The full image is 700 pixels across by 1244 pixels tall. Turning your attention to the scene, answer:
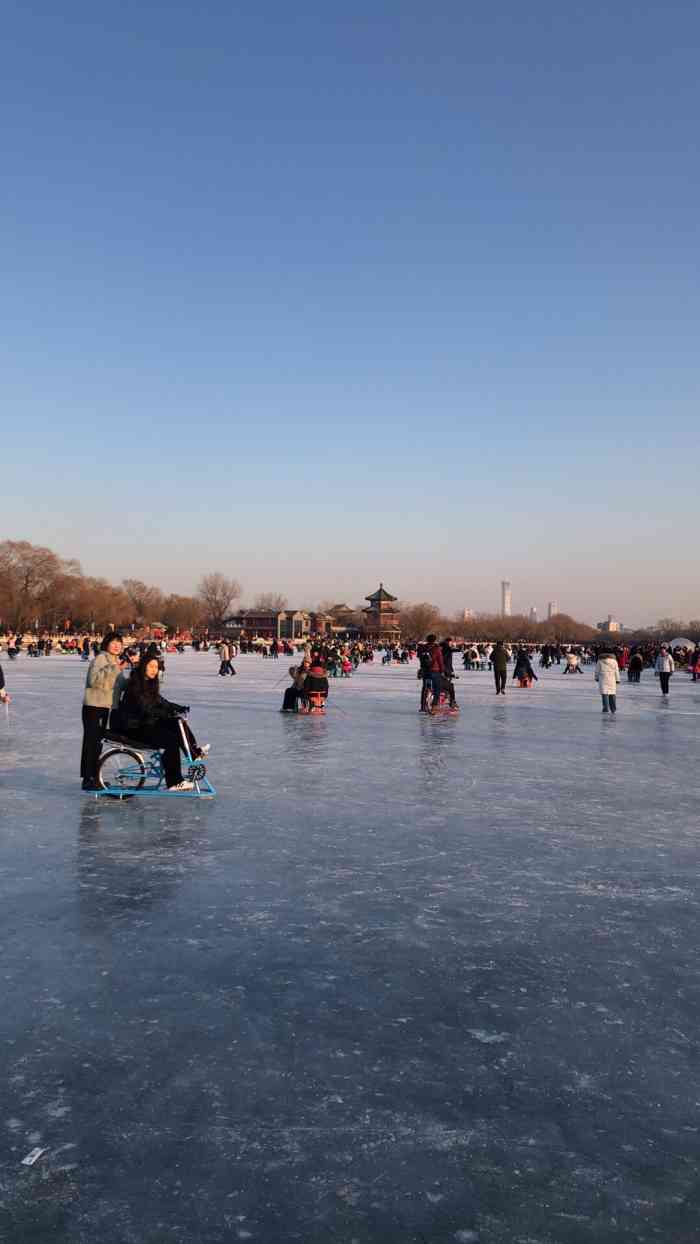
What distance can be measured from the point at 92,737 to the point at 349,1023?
18.9ft

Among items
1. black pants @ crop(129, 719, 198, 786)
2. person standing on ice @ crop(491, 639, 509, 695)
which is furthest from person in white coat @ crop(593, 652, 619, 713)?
black pants @ crop(129, 719, 198, 786)

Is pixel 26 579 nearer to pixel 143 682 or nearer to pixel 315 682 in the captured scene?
pixel 315 682

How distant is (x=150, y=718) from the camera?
858 centimetres

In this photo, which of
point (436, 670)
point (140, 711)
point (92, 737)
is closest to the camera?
point (140, 711)

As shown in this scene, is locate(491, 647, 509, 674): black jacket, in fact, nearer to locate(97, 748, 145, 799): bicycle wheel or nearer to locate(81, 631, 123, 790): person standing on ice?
locate(97, 748, 145, 799): bicycle wheel

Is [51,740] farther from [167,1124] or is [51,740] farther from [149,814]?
[167,1124]

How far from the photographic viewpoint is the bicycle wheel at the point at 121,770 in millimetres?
8930

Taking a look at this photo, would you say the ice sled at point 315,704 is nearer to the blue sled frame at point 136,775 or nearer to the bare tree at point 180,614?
the blue sled frame at point 136,775

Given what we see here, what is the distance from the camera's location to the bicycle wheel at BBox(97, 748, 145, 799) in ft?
29.3

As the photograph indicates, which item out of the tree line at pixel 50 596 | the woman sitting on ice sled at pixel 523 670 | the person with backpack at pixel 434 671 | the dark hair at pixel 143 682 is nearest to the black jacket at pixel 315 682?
the person with backpack at pixel 434 671

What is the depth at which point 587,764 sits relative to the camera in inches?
456

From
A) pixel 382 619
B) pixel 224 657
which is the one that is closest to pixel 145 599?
pixel 382 619

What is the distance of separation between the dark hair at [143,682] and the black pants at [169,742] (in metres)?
A: 0.30

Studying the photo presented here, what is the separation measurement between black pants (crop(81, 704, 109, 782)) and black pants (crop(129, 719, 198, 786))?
1.28ft
